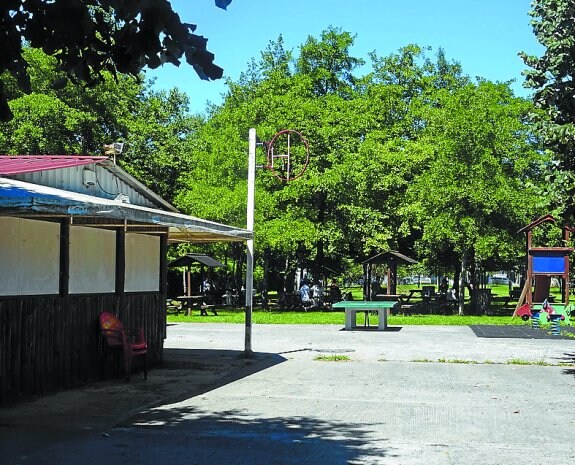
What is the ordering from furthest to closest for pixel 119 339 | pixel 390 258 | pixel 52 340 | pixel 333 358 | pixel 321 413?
pixel 390 258
pixel 333 358
pixel 119 339
pixel 52 340
pixel 321 413

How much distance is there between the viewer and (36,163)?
12.9 metres

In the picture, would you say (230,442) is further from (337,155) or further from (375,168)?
(337,155)

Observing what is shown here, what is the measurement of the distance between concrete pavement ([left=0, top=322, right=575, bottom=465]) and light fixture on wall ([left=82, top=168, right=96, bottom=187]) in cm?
341

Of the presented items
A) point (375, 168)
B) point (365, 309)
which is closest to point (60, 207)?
point (365, 309)

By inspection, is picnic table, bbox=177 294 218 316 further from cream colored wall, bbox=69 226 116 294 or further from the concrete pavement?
cream colored wall, bbox=69 226 116 294

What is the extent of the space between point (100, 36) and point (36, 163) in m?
7.56

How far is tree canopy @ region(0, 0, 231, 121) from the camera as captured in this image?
523 centimetres

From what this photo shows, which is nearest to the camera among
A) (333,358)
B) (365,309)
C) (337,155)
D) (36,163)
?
(36,163)

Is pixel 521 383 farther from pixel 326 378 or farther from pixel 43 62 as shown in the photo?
pixel 43 62

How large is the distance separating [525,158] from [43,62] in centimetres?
2252

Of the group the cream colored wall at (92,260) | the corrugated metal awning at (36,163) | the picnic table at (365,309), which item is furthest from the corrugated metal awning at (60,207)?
the picnic table at (365,309)

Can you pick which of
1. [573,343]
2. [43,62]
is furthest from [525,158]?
[43,62]

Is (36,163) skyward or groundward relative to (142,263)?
skyward

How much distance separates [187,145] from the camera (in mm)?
44688
